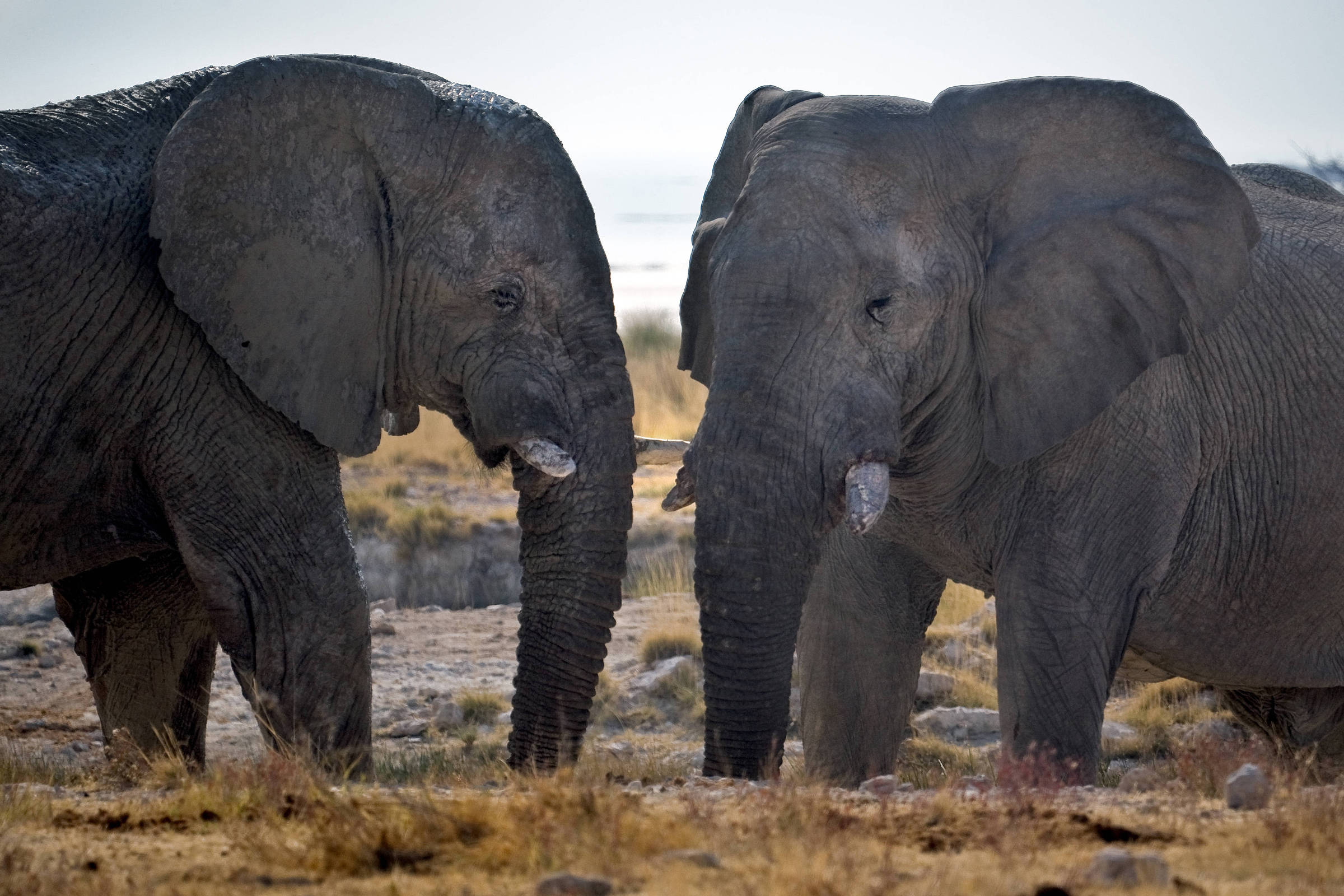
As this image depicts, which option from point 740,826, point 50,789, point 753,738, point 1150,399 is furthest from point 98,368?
point 1150,399

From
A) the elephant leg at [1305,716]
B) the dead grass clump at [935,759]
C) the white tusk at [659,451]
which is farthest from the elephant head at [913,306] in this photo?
the elephant leg at [1305,716]

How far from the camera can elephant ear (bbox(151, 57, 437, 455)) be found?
6.70 metres

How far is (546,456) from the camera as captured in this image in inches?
266

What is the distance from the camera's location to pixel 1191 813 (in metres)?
4.86

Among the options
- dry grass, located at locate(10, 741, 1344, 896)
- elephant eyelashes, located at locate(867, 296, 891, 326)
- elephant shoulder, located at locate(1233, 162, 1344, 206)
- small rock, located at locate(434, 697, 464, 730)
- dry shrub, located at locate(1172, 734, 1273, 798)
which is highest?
elephant shoulder, located at locate(1233, 162, 1344, 206)

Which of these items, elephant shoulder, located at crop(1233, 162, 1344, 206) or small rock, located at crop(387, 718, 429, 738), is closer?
elephant shoulder, located at crop(1233, 162, 1344, 206)

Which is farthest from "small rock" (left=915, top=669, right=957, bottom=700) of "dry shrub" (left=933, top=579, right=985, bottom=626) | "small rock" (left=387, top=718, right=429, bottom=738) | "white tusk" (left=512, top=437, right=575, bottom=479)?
"white tusk" (left=512, top=437, right=575, bottom=479)

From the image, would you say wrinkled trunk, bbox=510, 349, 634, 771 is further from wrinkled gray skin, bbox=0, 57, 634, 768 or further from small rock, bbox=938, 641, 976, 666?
small rock, bbox=938, 641, 976, 666

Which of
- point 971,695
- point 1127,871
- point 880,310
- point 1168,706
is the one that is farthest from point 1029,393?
point 1168,706

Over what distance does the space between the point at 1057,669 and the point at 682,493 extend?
1518mm

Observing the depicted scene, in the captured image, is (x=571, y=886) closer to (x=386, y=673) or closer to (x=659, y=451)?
(x=659, y=451)

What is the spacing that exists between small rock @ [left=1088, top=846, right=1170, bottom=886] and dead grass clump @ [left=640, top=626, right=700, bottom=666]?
7.35 m

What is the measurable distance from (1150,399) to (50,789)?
4192 mm

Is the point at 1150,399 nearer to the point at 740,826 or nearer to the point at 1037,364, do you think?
the point at 1037,364
